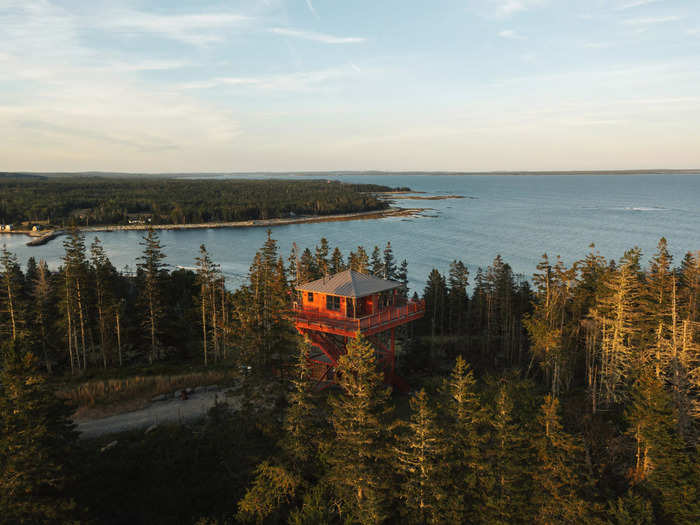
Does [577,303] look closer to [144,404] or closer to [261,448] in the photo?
[261,448]

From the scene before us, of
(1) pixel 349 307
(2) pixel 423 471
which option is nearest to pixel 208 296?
(1) pixel 349 307

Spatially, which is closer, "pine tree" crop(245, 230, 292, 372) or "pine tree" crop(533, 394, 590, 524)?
"pine tree" crop(533, 394, 590, 524)

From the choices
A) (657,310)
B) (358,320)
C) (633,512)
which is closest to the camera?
(633,512)

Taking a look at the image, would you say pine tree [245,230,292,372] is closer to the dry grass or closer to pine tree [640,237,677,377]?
the dry grass

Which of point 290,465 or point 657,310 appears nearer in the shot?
point 290,465

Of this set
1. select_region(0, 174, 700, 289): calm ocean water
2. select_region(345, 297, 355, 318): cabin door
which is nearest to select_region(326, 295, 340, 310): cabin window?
select_region(345, 297, 355, 318): cabin door

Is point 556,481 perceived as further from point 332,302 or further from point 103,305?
point 103,305

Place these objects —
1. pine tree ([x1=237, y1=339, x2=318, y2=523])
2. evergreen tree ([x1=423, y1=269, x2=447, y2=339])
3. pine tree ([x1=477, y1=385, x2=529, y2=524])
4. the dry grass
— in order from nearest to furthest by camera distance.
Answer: pine tree ([x1=477, y1=385, x2=529, y2=524])
pine tree ([x1=237, y1=339, x2=318, y2=523])
the dry grass
evergreen tree ([x1=423, y1=269, x2=447, y2=339])
